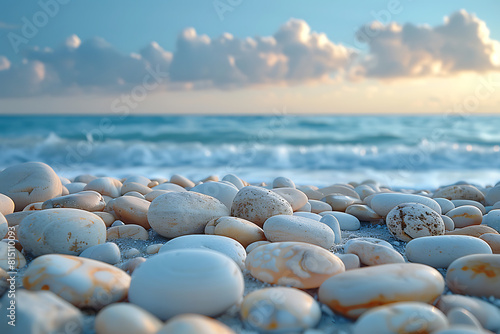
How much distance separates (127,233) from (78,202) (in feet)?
1.42

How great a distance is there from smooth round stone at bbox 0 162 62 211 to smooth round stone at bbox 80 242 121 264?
3.65 ft

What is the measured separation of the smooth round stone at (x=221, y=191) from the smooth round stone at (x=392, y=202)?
3.30 feet

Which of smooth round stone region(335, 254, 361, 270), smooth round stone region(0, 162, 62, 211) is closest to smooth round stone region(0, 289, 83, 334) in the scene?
smooth round stone region(335, 254, 361, 270)

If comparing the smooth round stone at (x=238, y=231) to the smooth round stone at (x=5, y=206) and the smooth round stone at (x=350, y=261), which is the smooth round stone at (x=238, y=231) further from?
the smooth round stone at (x=5, y=206)

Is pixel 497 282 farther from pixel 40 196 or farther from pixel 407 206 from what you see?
pixel 40 196

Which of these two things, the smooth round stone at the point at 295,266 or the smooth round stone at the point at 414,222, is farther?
the smooth round stone at the point at 414,222

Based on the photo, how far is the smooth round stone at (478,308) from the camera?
1.28 metres

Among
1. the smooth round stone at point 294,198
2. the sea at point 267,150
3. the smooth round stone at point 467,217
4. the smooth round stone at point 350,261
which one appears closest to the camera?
the smooth round stone at point 350,261

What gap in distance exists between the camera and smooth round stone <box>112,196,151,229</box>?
2.39 metres

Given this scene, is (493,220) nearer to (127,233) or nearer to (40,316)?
(127,233)

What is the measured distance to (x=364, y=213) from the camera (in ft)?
8.96

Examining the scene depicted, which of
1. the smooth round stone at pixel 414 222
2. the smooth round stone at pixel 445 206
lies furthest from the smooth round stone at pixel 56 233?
the smooth round stone at pixel 445 206

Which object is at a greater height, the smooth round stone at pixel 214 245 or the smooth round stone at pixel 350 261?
the smooth round stone at pixel 350 261

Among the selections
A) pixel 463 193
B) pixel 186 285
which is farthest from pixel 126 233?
pixel 463 193
